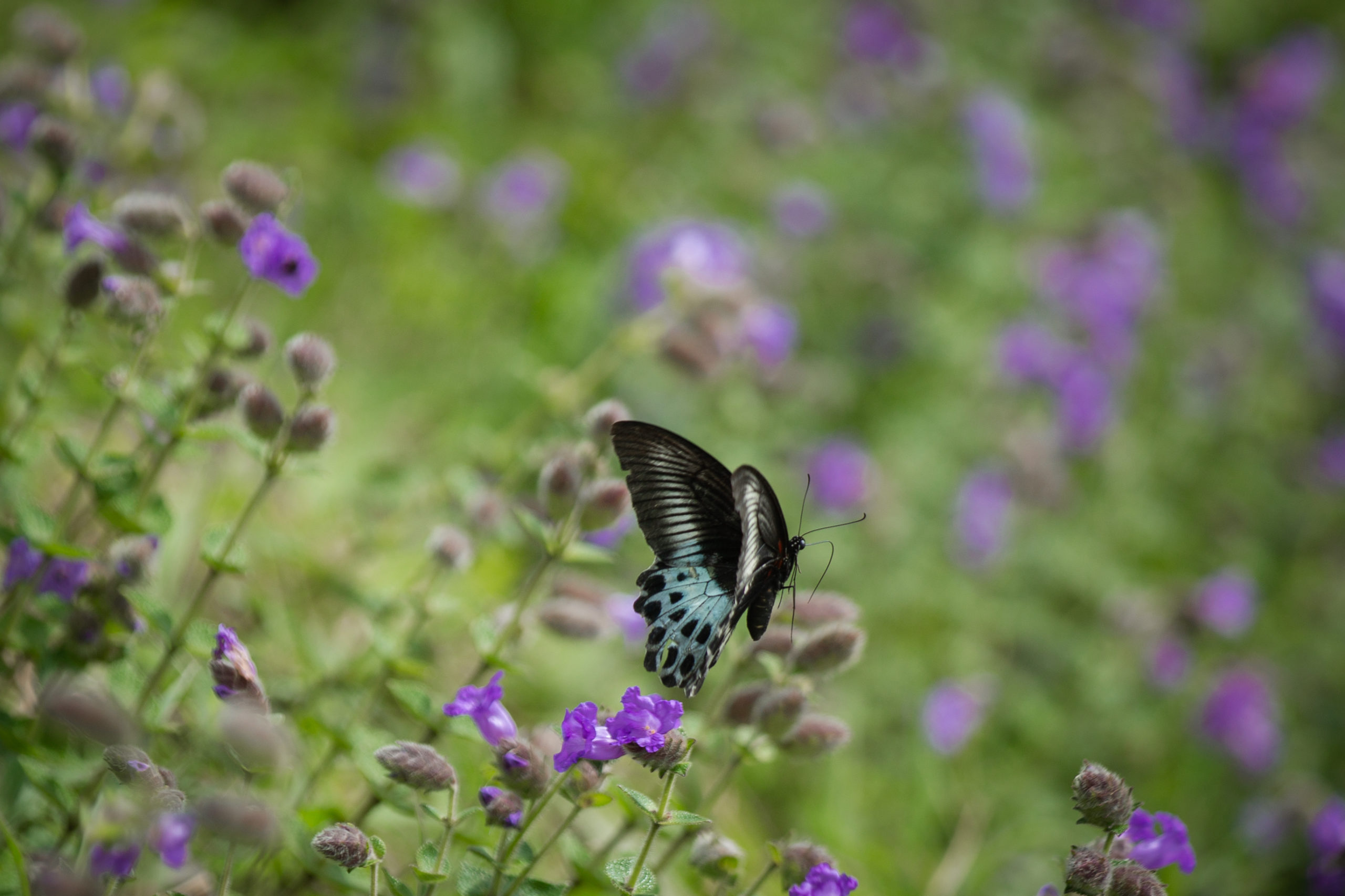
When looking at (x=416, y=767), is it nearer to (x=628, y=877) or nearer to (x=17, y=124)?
(x=628, y=877)

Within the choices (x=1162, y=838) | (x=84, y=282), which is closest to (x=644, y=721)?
(x=1162, y=838)

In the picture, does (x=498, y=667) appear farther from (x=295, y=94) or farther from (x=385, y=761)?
(x=295, y=94)

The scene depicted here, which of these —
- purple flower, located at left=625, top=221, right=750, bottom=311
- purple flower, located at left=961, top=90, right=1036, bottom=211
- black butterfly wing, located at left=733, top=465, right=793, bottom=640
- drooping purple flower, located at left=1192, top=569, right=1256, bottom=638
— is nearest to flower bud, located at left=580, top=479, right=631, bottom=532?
black butterfly wing, located at left=733, top=465, right=793, bottom=640

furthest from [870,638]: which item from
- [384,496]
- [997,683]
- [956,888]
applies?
[384,496]

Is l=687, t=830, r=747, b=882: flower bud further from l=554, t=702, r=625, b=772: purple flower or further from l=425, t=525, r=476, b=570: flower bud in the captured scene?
l=425, t=525, r=476, b=570: flower bud

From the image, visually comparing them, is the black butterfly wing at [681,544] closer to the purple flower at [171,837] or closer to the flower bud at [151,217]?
the purple flower at [171,837]

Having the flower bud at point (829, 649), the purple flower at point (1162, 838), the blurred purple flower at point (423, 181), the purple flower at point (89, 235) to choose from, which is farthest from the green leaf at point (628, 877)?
the blurred purple flower at point (423, 181)
